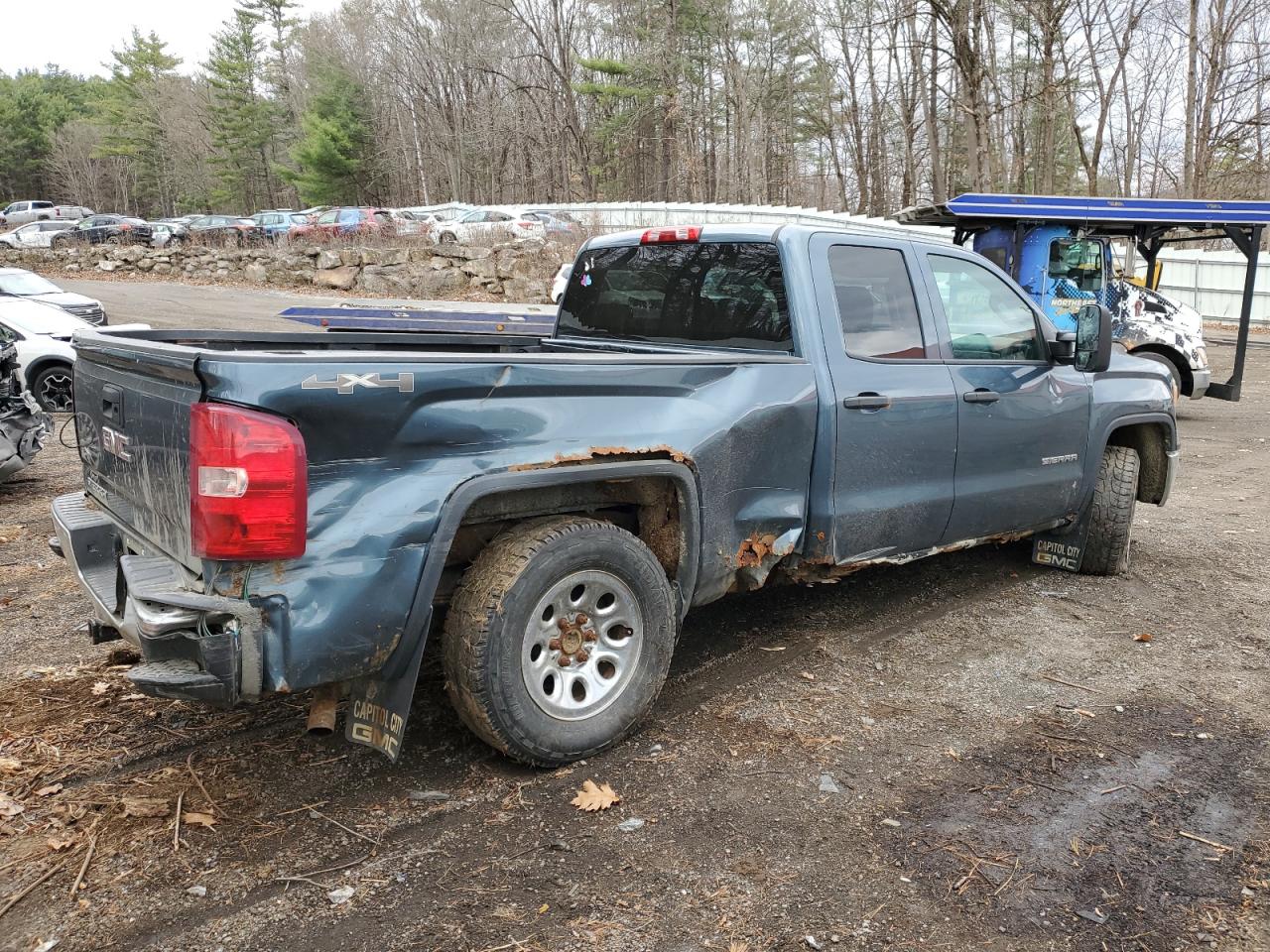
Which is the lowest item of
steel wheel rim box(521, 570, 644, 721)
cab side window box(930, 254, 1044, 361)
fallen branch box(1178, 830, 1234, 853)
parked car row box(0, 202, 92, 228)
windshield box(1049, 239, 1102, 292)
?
fallen branch box(1178, 830, 1234, 853)

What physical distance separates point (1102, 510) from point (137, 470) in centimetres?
508

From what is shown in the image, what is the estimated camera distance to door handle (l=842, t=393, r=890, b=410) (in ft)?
13.7

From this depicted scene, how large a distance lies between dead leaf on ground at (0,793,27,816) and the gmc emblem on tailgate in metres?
1.19

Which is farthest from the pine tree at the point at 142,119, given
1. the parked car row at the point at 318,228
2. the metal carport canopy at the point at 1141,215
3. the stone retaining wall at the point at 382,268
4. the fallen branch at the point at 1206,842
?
the fallen branch at the point at 1206,842

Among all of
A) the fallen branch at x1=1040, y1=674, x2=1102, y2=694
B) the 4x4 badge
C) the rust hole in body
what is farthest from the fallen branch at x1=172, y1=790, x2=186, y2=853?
the fallen branch at x1=1040, y1=674, x2=1102, y2=694

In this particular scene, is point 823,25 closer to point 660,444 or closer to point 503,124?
point 503,124

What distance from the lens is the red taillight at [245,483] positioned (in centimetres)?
265

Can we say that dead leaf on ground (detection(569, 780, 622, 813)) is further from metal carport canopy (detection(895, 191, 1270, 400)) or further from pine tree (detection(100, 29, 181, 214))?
pine tree (detection(100, 29, 181, 214))

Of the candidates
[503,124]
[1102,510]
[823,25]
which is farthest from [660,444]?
[503,124]

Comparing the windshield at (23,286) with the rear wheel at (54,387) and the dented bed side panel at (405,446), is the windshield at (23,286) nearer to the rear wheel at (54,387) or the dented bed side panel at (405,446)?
the rear wheel at (54,387)

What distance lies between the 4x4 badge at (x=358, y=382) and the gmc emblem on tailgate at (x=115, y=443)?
0.96m

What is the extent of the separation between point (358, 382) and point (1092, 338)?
3842 mm

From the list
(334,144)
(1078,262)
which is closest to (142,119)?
(334,144)

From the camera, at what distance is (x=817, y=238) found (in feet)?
14.0
